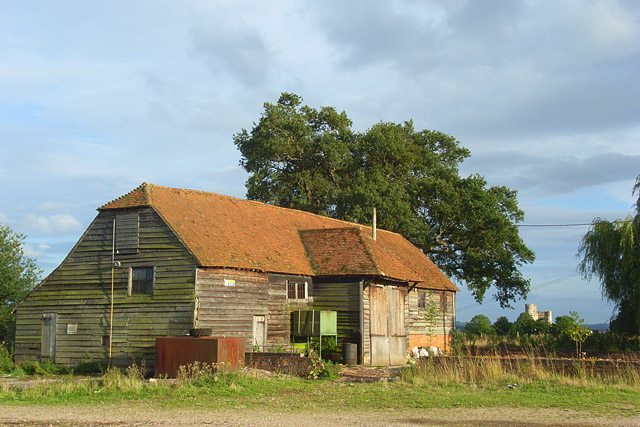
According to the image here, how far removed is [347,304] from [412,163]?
85.9 ft

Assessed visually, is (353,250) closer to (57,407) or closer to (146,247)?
(146,247)

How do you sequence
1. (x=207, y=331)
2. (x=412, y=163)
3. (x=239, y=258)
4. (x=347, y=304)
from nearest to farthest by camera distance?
(x=207, y=331) → (x=239, y=258) → (x=347, y=304) → (x=412, y=163)

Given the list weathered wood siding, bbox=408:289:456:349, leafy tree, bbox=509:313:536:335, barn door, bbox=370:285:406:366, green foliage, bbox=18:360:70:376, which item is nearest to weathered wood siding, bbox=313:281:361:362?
barn door, bbox=370:285:406:366

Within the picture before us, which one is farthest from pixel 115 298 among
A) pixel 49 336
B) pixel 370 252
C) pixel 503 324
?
pixel 503 324

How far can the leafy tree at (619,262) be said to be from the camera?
33.0 meters

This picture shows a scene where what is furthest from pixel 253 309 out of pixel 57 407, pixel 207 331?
pixel 57 407

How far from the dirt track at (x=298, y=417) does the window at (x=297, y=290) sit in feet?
50.0

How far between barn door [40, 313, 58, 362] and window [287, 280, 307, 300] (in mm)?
10129

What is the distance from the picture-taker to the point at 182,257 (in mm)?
26625

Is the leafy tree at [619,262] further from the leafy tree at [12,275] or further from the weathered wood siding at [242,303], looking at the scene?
the leafy tree at [12,275]

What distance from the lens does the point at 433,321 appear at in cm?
4019

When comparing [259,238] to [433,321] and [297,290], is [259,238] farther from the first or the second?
[433,321]

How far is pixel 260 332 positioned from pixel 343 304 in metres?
4.36

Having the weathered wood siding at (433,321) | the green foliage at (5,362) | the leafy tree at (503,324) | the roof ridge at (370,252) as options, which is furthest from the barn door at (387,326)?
the leafy tree at (503,324)
